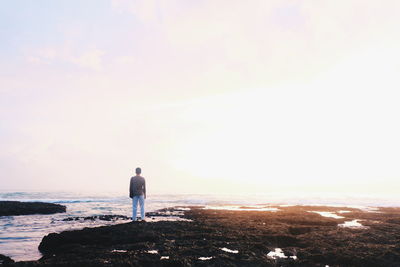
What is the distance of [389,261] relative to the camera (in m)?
8.40

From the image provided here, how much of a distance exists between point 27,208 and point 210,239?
25043 mm

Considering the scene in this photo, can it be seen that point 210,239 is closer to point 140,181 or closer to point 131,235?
point 131,235

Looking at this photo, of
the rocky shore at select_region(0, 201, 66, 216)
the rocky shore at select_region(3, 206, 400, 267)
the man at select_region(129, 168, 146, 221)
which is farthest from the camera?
the rocky shore at select_region(0, 201, 66, 216)

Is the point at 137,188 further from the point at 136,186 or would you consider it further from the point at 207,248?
the point at 207,248

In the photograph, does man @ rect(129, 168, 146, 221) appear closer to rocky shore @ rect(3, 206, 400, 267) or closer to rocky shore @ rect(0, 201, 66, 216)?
rocky shore @ rect(3, 206, 400, 267)

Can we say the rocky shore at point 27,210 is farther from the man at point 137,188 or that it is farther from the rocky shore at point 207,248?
the rocky shore at point 207,248

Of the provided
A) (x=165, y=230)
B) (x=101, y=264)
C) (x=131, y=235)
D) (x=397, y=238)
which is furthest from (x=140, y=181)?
(x=397, y=238)

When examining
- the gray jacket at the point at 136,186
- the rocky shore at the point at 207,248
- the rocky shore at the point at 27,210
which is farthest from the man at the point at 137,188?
the rocky shore at the point at 27,210

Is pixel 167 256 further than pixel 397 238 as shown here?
No

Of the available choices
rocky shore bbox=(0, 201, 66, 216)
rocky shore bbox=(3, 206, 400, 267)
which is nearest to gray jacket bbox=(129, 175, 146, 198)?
rocky shore bbox=(3, 206, 400, 267)

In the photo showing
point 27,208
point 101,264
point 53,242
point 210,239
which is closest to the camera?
point 101,264

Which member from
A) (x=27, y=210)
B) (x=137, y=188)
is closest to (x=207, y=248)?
(x=137, y=188)

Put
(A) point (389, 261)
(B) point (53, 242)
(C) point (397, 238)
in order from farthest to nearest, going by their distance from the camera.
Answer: (C) point (397, 238)
(B) point (53, 242)
(A) point (389, 261)

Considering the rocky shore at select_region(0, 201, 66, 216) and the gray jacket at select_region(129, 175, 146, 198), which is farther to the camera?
the rocky shore at select_region(0, 201, 66, 216)
